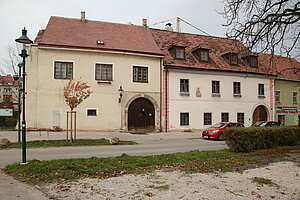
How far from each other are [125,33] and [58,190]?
68.9ft

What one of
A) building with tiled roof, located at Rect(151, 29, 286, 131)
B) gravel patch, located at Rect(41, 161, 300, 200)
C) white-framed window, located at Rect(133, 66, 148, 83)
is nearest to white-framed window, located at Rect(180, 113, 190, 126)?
building with tiled roof, located at Rect(151, 29, 286, 131)

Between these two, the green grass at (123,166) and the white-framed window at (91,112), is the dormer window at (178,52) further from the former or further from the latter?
the green grass at (123,166)

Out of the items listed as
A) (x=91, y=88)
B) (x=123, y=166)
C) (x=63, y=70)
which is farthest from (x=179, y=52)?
(x=123, y=166)

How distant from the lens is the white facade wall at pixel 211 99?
2323cm

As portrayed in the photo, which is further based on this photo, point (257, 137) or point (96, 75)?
point (96, 75)

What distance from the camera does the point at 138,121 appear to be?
22.2 meters

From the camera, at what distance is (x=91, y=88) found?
20.5 m

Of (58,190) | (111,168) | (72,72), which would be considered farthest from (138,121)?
(58,190)

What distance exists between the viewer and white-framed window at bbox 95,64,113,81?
21.0 metres

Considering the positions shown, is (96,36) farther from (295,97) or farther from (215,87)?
(295,97)

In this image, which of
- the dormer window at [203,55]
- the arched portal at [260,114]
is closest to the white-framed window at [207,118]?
the dormer window at [203,55]

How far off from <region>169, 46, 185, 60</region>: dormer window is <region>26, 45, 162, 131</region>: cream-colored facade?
217 cm

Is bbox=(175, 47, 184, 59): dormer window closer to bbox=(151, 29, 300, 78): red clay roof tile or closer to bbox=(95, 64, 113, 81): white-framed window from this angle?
bbox=(151, 29, 300, 78): red clay roof tile

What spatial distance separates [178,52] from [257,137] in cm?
1508
